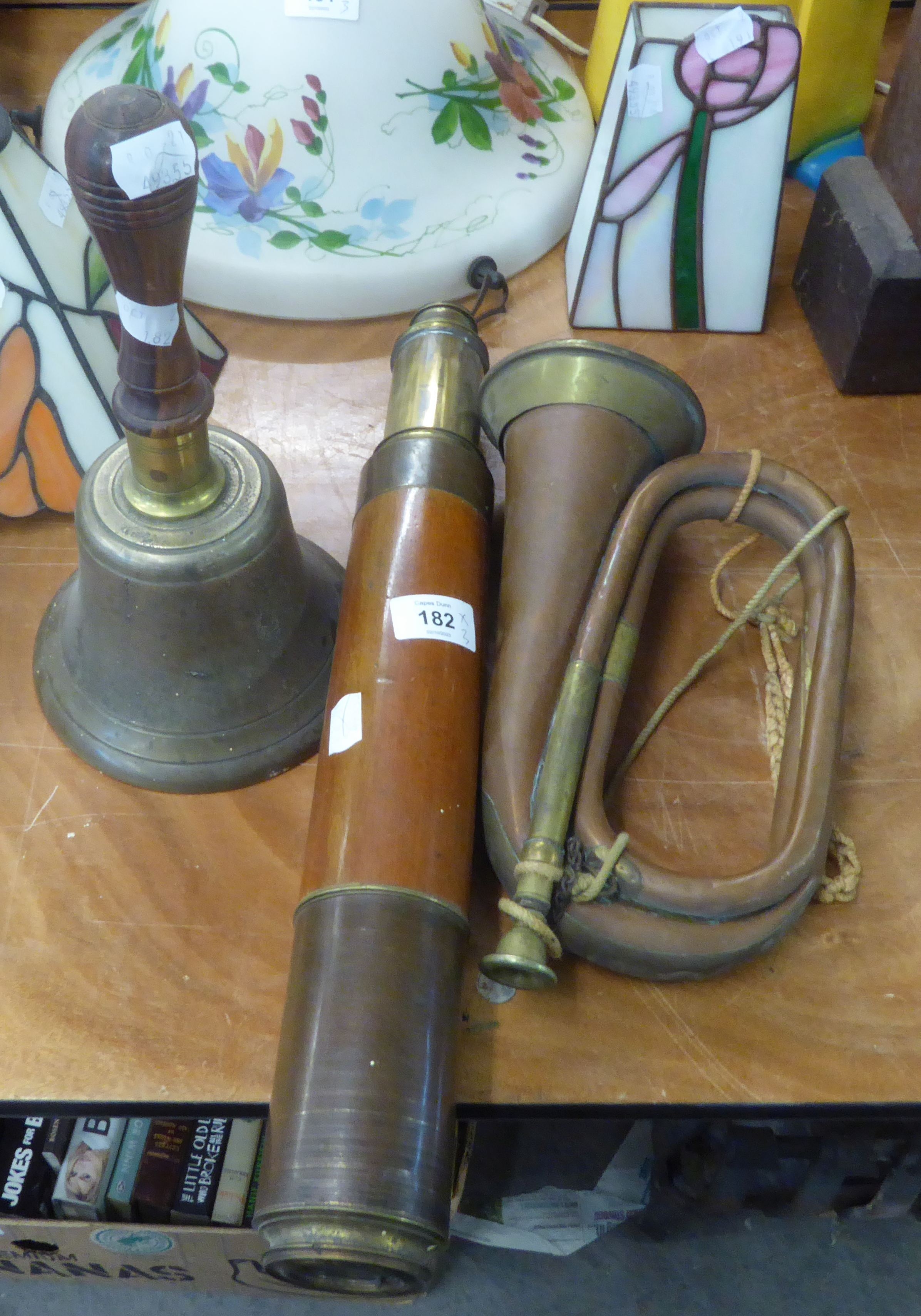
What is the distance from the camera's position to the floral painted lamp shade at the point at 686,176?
3.25 ft

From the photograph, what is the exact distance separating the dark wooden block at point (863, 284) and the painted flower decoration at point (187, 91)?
610mm

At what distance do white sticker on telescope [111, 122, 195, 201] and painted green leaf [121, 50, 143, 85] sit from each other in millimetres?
642

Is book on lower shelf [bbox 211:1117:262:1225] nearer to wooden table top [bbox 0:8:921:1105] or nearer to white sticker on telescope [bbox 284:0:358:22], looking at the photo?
wooden table top [bbox 0:8:921:1105]

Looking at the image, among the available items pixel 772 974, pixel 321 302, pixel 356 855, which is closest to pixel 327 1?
pixel 321 302

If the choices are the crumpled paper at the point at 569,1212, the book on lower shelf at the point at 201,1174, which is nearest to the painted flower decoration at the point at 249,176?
the book on lower shelf at the point at 201,1174

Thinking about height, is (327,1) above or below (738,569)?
above

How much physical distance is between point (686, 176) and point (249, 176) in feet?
1.34

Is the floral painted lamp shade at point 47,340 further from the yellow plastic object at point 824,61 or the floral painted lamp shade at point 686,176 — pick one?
the yellow plastic object at point 824,61

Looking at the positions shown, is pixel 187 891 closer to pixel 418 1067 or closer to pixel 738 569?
pixel 418 1067

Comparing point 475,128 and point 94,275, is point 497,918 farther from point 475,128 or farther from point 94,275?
point 475,128

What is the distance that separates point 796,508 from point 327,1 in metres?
0.61

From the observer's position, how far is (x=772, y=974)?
0.74m

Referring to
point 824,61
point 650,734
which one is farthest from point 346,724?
point 824,61

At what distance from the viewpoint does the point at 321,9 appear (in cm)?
98
